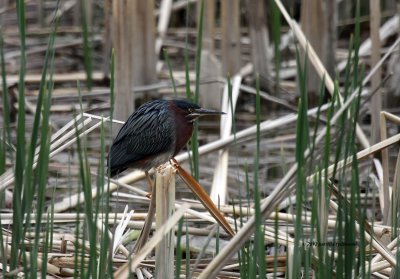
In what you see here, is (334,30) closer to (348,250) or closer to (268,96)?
(268,96)

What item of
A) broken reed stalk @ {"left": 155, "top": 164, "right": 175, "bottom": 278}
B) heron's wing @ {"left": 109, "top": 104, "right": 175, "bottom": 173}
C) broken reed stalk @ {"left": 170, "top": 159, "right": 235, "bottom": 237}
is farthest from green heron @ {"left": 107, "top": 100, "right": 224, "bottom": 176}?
broken reed stalk @ {"left": 155, "top": 164, "right": 175, "bottom": 278}

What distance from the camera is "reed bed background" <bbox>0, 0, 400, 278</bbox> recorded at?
2.63m

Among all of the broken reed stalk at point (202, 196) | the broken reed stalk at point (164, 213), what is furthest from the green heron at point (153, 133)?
the broken reed stalk at point (164, 213)

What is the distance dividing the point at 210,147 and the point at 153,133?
0.67 meters

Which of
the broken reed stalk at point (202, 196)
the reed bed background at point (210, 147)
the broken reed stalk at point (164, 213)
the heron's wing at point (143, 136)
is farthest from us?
the heron's wing at point (143, 136)

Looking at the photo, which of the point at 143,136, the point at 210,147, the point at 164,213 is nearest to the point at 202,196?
the point at 164,213

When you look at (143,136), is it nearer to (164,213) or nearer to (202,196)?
(202,196)

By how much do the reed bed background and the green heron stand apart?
9 cm

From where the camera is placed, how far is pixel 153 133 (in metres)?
4.30

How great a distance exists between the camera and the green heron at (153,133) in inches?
166

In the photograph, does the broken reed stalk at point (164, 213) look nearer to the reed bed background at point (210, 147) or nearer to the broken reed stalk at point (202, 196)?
the reed bed background at point (210, 147)

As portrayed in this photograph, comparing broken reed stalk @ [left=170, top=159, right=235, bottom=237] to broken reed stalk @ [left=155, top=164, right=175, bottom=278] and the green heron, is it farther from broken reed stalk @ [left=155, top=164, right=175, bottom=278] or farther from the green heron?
the green heron

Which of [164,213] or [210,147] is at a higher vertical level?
[210,147]

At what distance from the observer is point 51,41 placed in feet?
8.47
